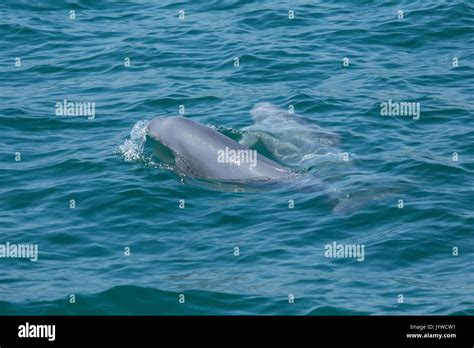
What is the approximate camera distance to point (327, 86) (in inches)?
1276

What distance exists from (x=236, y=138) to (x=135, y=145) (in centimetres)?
270

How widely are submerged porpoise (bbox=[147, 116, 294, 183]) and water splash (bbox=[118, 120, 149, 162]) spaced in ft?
2.42

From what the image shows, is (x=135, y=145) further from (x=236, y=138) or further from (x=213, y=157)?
(x=213, y=157)

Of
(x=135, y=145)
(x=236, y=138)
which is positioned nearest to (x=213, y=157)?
(x=236, y=138)

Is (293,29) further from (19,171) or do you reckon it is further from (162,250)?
(162,250)

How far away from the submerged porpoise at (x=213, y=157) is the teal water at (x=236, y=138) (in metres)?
0.58

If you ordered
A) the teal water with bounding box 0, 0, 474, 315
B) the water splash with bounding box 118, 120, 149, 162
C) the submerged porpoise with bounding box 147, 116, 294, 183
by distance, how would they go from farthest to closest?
the water splash with bounding box 118, 120, 149, 162 < the submerged porpoise with bounding box 147, 116, 294, 183 < the teal water with bounding box 0, 0, 474, 315

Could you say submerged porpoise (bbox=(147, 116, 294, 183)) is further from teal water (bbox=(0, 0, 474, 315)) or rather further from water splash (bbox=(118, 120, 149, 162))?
water splash (bbox=(118, 120, 149, 162))

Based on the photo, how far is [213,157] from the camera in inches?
1021

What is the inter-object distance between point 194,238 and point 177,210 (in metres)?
1.54

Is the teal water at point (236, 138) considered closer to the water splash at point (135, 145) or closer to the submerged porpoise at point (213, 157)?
the water splash at point (135, 145)

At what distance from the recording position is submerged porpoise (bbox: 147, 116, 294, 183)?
25641 mm

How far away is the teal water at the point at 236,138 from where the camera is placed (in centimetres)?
2048

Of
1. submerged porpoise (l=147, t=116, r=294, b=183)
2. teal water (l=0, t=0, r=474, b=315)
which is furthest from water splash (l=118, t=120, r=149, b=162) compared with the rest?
A: submerged porpoise (l=147, t=116, r=294, b=183)
